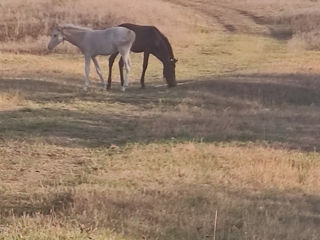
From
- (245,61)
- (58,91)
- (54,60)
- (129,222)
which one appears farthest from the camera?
(245,61)

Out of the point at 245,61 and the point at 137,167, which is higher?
the point at 137,167

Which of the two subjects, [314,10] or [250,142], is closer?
[250,142]

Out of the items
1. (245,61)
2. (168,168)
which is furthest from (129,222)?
(245,61)

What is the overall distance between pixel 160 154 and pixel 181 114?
4293mm

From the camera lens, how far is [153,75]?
2453cm

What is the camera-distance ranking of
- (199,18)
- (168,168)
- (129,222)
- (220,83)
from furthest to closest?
(199,18) → (220,83) → (168,168) → (129,222)

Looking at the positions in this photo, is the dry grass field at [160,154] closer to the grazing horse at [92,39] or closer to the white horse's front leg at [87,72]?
the white horse's front leg at [87,72]

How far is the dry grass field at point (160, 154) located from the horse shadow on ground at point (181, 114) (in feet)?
0.11

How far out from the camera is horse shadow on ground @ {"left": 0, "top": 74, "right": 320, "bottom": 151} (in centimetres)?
1242

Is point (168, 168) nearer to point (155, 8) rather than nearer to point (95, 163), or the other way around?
point (95, 163)

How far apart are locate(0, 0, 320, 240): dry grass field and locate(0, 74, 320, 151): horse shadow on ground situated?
0.11 ft

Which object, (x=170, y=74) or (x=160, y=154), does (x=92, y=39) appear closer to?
(x=170, y=74)

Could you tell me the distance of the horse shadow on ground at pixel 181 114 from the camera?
40.8ft

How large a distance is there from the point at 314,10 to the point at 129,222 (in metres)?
43.2
